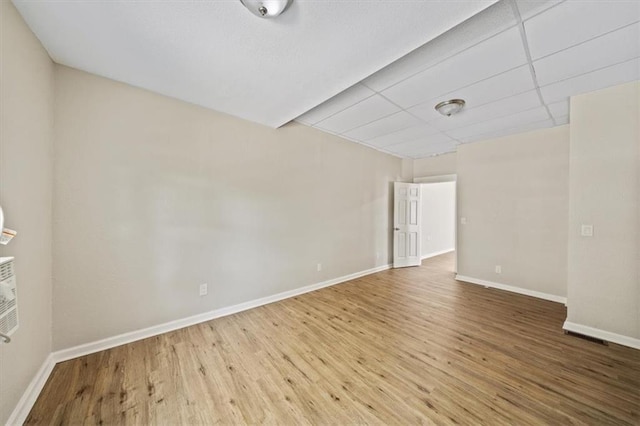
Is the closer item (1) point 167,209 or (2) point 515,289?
(1) point 167,209

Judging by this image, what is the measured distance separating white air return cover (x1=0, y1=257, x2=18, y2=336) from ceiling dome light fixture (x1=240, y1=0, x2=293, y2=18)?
1.88 metres

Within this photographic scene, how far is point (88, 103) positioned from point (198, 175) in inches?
41.8

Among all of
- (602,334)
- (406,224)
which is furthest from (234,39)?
(406,224)

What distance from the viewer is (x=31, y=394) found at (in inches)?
60.5

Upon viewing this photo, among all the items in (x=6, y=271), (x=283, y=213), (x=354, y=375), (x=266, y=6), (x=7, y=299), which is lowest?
(x=354, y=375)

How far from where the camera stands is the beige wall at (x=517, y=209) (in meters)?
3.40

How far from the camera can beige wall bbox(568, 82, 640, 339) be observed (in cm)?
224

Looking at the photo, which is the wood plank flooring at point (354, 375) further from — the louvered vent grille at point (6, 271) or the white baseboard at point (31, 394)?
the louvered vent grille at point (6, 271)

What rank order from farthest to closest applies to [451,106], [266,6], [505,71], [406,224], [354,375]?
1. [406,224]
2. [451,106]
3. [505,71]
4. [354,375]
5. [266,6]

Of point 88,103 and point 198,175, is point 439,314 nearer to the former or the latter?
point 198,175

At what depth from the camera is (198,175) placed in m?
2.63

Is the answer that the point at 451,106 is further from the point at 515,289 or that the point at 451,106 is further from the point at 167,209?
the point at 167,209

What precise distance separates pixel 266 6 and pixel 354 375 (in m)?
2.65

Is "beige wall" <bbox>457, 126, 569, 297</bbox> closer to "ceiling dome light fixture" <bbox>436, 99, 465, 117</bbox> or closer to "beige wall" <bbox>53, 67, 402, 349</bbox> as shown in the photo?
"ceiling dome light fixture" <bbox>436, 99, 465, 117</bbox>
